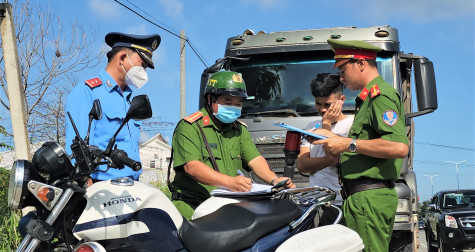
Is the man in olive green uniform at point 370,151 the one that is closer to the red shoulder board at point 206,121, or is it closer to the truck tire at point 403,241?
the red shoulder board at point 206,121

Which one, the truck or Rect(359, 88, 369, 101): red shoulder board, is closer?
Rect(359, 88, 369, 101): red shoulder board

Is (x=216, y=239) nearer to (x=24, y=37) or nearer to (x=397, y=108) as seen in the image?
(x=397, y=108)

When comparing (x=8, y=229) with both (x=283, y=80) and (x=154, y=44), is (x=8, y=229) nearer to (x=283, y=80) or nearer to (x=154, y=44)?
(x=154, y=44)

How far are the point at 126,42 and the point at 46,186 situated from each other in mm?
1727

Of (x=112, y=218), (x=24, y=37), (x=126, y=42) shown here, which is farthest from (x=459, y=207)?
(x=112, y=218)

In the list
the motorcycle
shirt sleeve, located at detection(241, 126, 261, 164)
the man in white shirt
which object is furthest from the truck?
the motorcycle

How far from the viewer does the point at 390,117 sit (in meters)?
3.27

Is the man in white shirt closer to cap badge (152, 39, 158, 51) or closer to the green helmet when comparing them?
the green helmet

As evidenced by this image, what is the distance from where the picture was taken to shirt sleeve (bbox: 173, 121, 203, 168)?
361cm

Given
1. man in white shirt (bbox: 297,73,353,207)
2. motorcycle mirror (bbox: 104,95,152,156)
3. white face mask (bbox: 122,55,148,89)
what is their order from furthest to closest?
1. man in white shirt (bbox: 297,73,353,207)
2. white face mask (bbox: 122,55,148,89)
3. motorcycle mirror (bbox: 104,95,152,156)

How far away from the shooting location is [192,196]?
3.75 meters

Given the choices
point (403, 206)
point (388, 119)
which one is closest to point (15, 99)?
point (388, 119)

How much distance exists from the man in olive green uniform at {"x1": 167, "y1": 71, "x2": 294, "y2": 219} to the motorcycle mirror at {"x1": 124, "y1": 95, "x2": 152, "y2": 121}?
1.25 meters

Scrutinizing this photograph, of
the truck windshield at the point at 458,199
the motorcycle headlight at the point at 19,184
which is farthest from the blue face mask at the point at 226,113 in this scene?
the truck windshield at the point at 458,199
